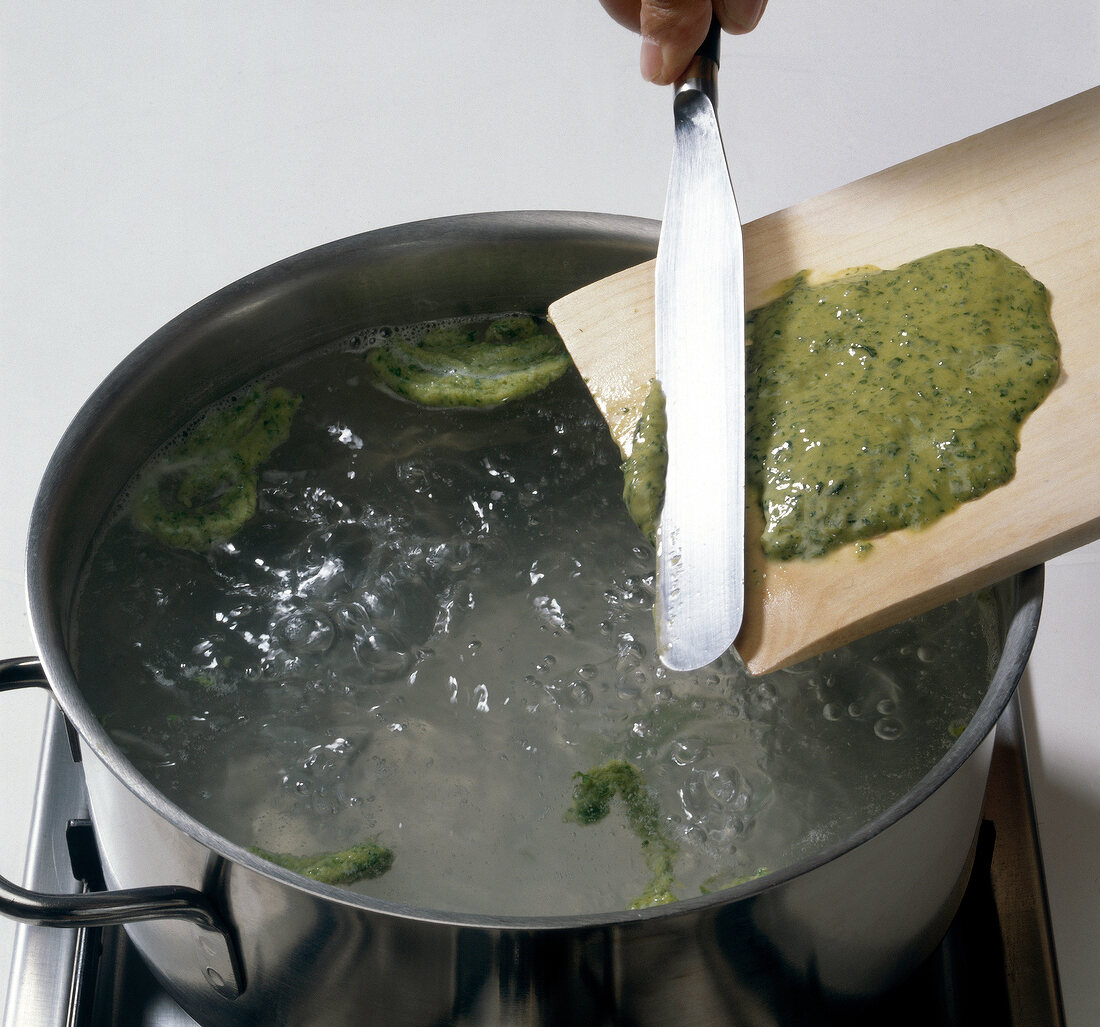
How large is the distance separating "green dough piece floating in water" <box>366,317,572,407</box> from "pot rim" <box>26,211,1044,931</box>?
0.09 meters

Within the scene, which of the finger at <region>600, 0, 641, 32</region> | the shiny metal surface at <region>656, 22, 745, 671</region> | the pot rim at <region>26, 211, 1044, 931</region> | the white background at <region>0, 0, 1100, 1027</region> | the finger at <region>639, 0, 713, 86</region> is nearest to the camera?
the pot rim at <region>26, 211, 1044, 931</region>

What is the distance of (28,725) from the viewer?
950 mm

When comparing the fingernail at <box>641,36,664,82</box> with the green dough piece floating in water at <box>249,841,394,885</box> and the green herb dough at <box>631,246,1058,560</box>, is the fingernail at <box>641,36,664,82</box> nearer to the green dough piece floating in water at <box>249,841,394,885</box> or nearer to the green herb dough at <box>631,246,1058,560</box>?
the green herb dough at <box>631,246,1058,560</box>

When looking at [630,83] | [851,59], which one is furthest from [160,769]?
[851,59]

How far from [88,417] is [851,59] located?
915mm

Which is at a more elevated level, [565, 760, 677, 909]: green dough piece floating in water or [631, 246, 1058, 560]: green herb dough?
[631, 246, 1058, 560]: green herb dough

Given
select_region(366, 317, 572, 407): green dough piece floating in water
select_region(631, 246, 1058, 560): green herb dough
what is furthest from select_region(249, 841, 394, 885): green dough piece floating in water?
select_region(366, 317, 572, 407): green dough piece floating in water

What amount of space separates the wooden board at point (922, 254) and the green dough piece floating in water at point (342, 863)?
0.70ft

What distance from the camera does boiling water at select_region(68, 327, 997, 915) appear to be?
0.66 meters

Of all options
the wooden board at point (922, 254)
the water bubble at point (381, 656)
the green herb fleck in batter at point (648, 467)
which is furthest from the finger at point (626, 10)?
the water bubble at point (381, 656)

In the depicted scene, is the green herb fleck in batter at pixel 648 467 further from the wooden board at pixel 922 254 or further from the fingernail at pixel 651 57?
the fingernail at pixel 651 57

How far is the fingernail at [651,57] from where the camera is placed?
2.45 ft

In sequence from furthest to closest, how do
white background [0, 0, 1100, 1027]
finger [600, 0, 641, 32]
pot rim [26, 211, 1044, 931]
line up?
white background [0, 0, 1100, 1027] → finger [600, 0, 641, 32] → pot rim [26, 211, 1044, 931]

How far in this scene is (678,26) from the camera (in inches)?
28.8
